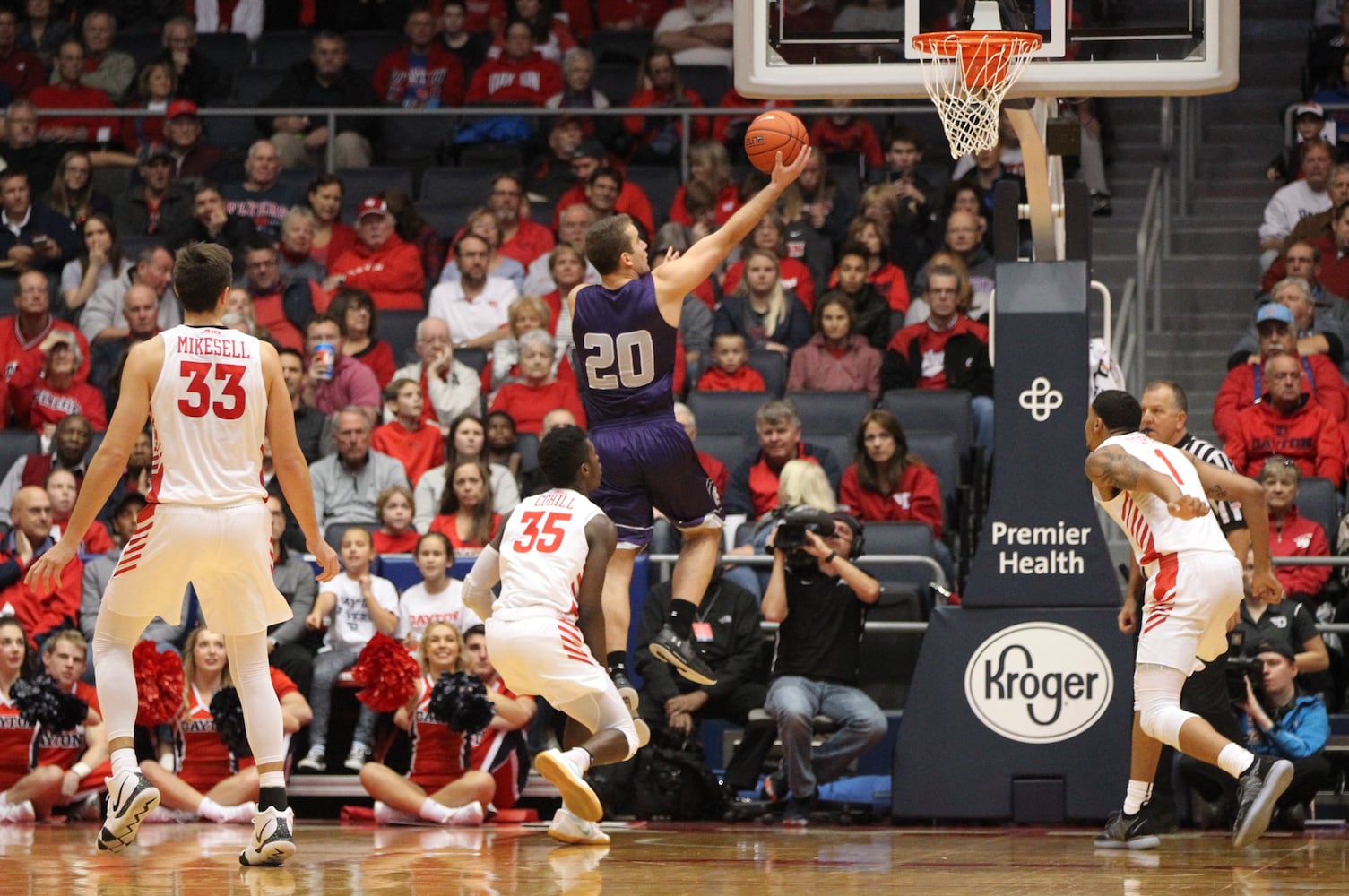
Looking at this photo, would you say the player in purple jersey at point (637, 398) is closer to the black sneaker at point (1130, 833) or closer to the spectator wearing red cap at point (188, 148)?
the black sneaker at point (1130, 833)

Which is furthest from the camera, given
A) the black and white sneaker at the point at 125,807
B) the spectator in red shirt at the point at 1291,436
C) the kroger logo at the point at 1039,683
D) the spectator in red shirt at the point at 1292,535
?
the spectator in red shirt at the point at 1291,436

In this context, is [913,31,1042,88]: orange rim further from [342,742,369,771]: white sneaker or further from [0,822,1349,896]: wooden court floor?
[342,742,369,771]: white sneaker

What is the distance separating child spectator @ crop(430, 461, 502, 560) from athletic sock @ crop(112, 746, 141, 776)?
4.94 metres

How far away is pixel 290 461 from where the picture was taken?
26.0ft

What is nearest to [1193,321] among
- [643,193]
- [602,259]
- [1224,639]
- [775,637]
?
[643,193]

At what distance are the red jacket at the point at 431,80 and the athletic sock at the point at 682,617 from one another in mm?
9211

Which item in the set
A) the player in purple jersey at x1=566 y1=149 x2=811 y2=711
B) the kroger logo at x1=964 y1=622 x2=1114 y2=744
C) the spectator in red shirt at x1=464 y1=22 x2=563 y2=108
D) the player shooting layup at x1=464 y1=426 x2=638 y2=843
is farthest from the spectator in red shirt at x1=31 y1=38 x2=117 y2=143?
the kroger logo at x1=964 y1=622 x2=1114 y2=744

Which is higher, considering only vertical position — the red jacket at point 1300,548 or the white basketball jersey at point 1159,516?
the white basketball jersey at point 1159,516

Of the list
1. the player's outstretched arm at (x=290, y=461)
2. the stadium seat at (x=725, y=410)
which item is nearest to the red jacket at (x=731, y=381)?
the stadium seat at (x=725, y=410)

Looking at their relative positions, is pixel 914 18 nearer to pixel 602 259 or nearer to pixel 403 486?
pixel 602 259

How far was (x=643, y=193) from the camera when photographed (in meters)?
16.3

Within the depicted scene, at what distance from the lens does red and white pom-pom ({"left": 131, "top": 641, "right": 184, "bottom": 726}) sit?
37.1 ft

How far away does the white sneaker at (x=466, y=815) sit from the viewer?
1098cm

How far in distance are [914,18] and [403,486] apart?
15.3 feet
